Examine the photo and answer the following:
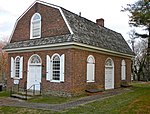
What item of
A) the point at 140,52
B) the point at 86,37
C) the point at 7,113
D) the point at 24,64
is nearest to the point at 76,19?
the point at 86,37

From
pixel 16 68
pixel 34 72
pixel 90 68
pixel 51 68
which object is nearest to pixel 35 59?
pixel 34 72

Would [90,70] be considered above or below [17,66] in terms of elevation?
below

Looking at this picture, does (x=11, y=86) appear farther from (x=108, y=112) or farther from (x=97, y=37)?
(x=108, y=112)

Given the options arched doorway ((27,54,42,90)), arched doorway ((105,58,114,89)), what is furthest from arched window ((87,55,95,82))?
arched doorway ((27,54,42,90))

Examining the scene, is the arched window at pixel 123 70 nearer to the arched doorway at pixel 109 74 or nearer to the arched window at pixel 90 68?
the arched doorway at pixel 109 74

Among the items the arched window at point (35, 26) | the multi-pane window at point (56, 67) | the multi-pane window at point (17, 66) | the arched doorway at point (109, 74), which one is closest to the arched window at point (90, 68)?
the multi-pane window at point (56, 67)

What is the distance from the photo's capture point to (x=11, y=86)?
856 inches

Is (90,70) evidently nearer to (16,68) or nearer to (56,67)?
(56,67)

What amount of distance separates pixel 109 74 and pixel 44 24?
833cm

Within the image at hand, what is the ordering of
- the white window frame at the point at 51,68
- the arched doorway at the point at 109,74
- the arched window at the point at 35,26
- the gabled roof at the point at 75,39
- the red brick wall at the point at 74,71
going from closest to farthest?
the red brick wall at the point at 74,71
the gabled roof at the point at 75,39
the white window frame at the point at 51,68
the arched window at the point at 35,26
the arched doorway at the point at 109,74

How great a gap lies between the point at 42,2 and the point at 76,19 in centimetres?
336

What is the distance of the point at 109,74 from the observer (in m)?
22.6

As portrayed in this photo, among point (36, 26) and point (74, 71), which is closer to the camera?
point (74, 71)

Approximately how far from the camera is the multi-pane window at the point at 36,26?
19.9m
